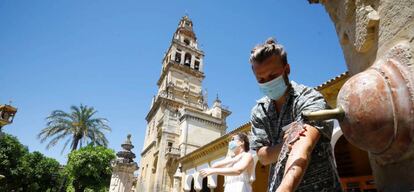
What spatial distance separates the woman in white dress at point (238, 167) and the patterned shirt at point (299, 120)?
1617mm

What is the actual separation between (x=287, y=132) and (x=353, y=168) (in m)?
8.72

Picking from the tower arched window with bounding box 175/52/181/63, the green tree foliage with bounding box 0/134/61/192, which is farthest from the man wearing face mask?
the green tree foliage with bounding box 0/134/61/192

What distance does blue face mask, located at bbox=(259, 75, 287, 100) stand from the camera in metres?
1.53

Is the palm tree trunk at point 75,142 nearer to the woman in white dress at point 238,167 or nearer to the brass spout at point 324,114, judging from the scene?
the woman in white dress at point 238,167

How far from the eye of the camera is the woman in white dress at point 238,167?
10.7 ft

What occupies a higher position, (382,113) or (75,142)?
(75,142)

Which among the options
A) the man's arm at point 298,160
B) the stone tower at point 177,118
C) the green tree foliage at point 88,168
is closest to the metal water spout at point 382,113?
the man's arm at point 298,160

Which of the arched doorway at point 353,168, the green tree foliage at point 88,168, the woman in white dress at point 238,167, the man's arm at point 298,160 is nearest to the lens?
the man's arm at point 298,160

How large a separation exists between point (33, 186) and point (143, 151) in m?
14.3

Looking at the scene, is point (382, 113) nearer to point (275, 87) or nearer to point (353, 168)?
point (275, 87)

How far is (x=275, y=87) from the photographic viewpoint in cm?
156

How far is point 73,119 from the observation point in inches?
1167

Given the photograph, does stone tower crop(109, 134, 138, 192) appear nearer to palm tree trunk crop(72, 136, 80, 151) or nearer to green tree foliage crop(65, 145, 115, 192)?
green tree foliage crop(65, 145, 115, 192)

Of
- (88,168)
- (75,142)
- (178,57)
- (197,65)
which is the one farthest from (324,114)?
(197,65)
